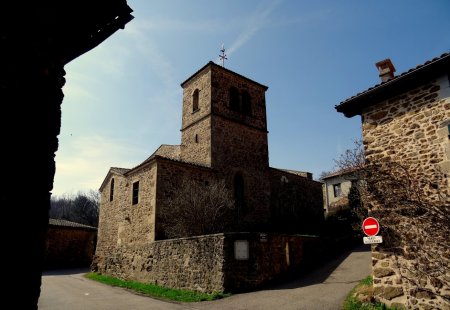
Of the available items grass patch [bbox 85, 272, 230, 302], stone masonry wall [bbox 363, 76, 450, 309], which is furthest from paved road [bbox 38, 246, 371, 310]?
stone masonry wall [bbox 363, 76, 450, 309]

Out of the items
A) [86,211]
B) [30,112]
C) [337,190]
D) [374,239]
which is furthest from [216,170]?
[86,211]

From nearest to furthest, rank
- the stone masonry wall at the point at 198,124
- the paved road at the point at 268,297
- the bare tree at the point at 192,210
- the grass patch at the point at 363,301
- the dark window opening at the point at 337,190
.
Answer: the grass patch at the point at 363,301, the paved road at the point at 268,297, the bare tree at the point at 192,210, the stone masonry wall at the point at 198,124, the dark window opening at the point at 337,190

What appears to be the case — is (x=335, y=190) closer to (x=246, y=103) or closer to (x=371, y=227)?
(x=246, y=103)

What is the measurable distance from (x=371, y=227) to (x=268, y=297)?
4094 millimetres

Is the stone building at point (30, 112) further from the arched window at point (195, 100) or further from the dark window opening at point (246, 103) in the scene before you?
the dark window opening at point (246, 103)

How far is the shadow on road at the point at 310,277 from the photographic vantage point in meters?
11.9

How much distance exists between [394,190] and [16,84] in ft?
27.3

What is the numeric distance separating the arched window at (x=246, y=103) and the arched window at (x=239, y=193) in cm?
465

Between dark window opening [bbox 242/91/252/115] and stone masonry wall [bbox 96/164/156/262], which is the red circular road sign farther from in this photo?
dark window opening [bbox 242/91/252/115]

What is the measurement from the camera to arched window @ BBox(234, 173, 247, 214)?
66.6 feet

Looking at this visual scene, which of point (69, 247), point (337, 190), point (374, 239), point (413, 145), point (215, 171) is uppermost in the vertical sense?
point (337, 190)

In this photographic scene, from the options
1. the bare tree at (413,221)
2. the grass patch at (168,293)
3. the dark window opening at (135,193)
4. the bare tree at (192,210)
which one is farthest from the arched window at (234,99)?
the bare tree at (413,221)

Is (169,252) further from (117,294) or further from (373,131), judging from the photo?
(373,131)

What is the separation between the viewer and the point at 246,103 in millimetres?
23078
